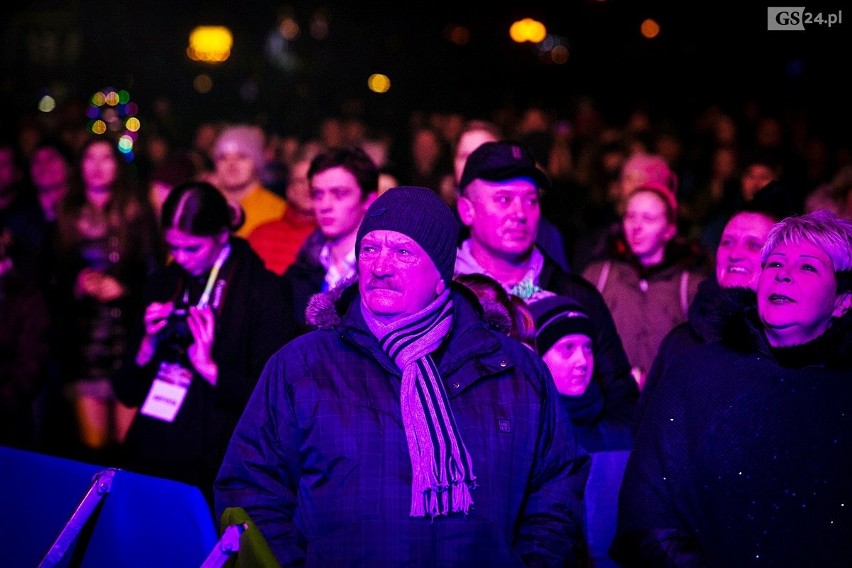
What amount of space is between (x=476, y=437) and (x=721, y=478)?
2.73ft

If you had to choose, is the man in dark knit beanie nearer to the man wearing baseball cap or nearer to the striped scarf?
the striped scarf

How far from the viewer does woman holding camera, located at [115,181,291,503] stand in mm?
4883

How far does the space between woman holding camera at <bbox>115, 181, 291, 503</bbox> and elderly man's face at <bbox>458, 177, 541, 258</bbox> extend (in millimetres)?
1023

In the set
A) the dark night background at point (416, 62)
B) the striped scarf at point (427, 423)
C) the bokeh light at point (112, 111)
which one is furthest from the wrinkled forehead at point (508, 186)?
the bokeh light at point (112, 111)

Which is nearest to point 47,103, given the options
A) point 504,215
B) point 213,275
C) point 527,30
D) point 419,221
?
point 527,30

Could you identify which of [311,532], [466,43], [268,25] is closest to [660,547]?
[311,532]

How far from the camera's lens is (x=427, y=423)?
10.6 feet

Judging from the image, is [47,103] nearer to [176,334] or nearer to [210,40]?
[210,40]

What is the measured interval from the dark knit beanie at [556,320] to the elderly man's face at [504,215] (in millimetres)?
397

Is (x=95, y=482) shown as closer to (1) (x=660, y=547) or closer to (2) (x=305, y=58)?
(1) (x=660, y=547)

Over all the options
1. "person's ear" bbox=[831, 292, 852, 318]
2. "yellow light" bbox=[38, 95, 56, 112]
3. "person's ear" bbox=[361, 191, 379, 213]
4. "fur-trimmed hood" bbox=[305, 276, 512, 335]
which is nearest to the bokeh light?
"yellow light" bbox=[38, 95, 56, 112]

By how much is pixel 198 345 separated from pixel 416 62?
21.4 meters

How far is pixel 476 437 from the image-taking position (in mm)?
3309

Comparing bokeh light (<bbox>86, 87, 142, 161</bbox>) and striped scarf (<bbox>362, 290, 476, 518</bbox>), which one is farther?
bokeh light (<bbox>86, 87, 142, 161</bbox>)
